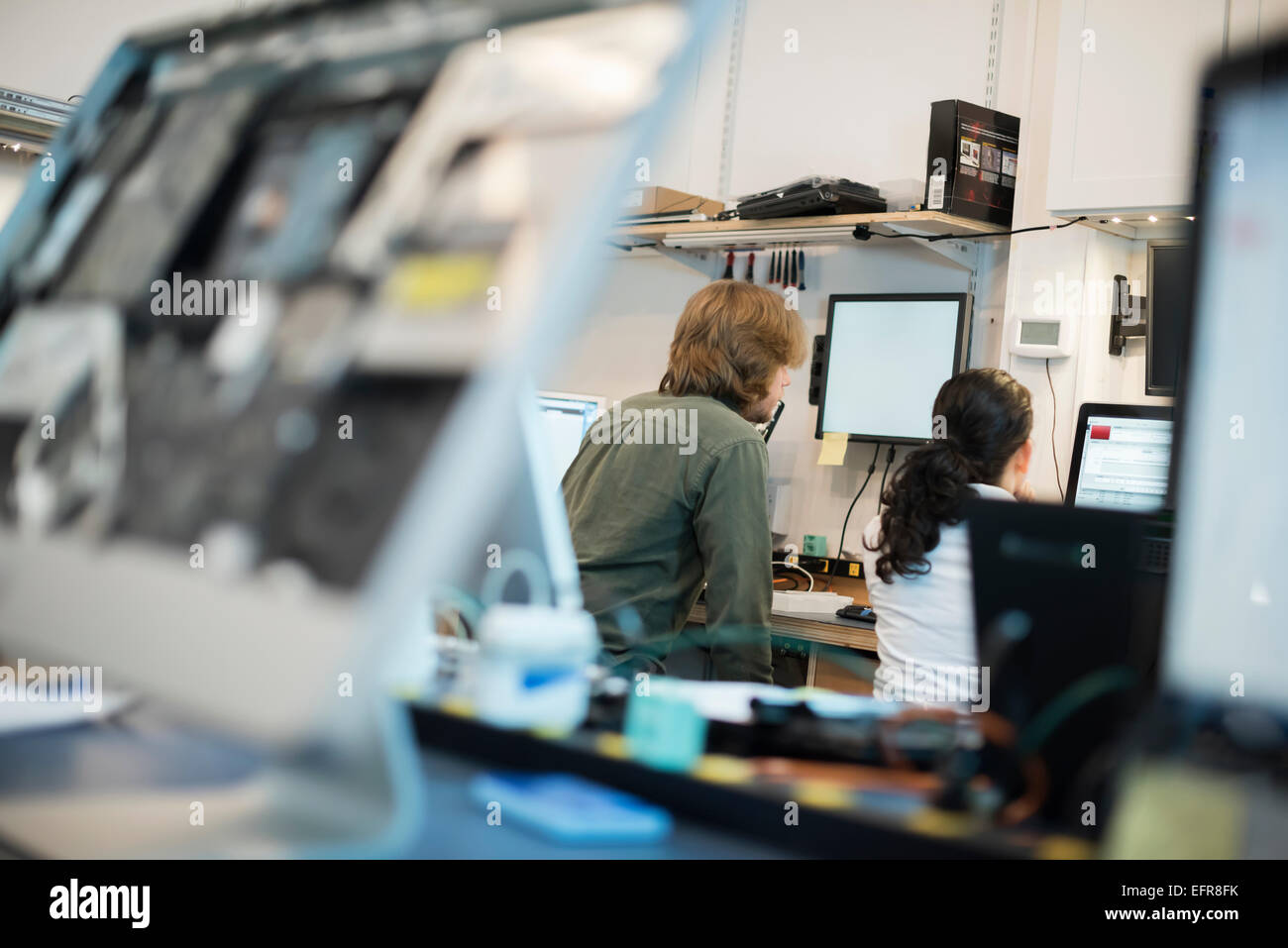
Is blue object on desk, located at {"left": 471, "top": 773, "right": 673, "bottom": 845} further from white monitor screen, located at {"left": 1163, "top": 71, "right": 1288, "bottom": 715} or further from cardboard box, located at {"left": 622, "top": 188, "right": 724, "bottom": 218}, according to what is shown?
cardboard box, located at {"left": 622, "top": 188, "right": 724, "bottom": 218}

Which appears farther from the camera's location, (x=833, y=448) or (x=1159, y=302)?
(x=833, y=448)

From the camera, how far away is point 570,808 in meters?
0.57

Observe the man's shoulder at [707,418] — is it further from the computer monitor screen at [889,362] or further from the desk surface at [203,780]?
the desk surface at [203,780]

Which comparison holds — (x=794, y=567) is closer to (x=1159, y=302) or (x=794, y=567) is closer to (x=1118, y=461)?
(x=1118, y=461)

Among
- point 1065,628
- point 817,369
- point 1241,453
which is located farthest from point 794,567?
point 1241,453

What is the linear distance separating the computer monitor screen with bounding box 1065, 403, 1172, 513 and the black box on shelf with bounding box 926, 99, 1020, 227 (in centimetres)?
62

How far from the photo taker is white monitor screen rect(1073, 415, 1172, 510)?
8.09 ft

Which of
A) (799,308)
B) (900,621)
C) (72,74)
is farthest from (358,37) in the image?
(72,74)

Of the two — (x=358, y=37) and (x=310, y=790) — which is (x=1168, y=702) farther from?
(x=358, y=37)

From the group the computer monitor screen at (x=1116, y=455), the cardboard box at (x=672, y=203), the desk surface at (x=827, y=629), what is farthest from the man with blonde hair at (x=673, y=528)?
the cardboard box at (x=672, y=203)

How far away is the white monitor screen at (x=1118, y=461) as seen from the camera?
8.09 ft

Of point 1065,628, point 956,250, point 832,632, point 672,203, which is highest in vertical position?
point 672,203

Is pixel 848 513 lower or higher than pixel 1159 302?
lower

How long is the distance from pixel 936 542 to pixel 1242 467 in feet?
4.58
